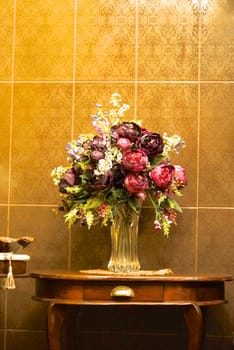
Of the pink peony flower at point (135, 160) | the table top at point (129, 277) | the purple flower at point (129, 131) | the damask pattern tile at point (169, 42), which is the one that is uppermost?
the damask pattern tile at point (169, 42)

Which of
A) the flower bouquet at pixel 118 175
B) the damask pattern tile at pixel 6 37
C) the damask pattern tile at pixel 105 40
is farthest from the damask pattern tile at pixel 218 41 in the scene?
the damask pattern tile at pixel 6 37

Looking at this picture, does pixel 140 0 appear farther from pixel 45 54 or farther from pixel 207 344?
pixel 207 344

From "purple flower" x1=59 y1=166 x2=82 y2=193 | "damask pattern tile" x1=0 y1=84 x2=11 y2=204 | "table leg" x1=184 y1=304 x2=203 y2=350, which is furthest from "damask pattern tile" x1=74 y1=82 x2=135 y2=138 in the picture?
"table leg" x1=184 y1=304 x2=203 y2=350

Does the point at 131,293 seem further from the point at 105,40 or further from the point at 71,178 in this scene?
the point at 105,40

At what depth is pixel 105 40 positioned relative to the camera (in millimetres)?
3426

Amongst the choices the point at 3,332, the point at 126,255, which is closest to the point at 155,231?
the point at 126,255

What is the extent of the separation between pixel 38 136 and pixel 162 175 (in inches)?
30.4

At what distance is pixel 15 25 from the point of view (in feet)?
11.4

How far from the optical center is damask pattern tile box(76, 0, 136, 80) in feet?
11.2

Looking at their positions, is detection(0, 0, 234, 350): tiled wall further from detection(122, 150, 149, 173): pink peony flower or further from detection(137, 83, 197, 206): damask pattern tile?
detection(122, 150, 149, 173): pink peony flower

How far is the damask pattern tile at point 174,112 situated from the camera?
3.36m

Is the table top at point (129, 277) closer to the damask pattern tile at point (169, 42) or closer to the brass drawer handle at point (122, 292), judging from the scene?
the brass drawer handle at point (122, 292)

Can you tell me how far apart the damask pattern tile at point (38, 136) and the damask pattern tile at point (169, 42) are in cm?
39

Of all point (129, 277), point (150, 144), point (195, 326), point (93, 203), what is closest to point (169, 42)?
point (150, 144)
